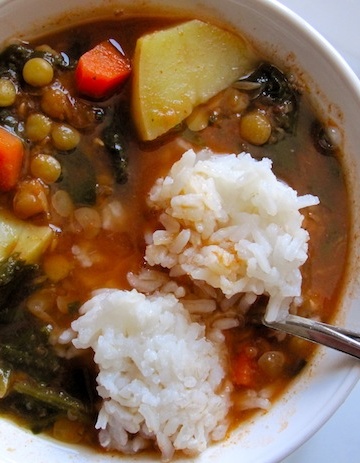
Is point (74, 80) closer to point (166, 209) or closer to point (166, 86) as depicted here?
point (166, 86)

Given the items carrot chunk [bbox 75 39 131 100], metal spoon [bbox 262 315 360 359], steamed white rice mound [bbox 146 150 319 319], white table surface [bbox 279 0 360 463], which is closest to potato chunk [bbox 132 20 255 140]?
carrot chunk [bbox 75 39 131 100]

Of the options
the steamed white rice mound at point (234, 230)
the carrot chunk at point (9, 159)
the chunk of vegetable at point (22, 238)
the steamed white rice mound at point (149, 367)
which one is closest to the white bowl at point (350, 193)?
the steamed white rice mound at point (149, 367)

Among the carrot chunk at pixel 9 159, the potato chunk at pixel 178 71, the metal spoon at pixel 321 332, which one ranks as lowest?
the carrot chunk at pixel 9 159

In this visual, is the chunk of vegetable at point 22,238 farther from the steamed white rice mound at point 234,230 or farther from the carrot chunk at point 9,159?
the steamed white rice mound at point 234,230

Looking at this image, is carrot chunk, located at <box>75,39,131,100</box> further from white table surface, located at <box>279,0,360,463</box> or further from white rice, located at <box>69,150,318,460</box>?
white table surface, located at <box>279,0,360,463</box>

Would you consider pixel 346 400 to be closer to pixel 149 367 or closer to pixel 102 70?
pixel 149 367

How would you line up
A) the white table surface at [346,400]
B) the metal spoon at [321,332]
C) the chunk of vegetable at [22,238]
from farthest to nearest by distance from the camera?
the white table surface at [346,400] → the chunk of vegetable at [22,238] → the metal spoon at [321,332]

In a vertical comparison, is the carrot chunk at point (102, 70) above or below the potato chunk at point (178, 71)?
below
